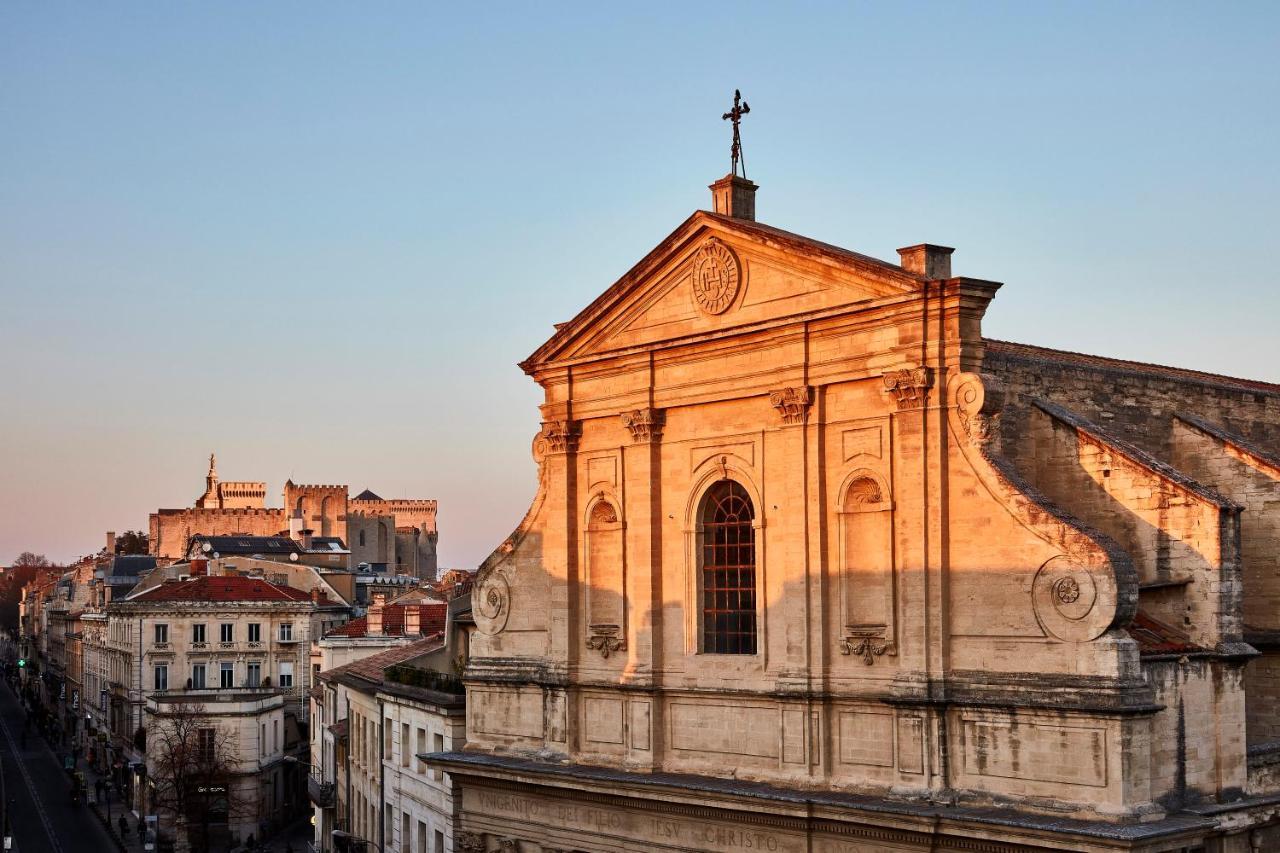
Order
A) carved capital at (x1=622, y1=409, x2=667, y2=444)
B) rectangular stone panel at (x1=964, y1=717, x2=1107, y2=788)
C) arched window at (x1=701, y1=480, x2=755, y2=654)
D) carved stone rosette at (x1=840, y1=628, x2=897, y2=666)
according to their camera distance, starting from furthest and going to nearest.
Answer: carved capital at (x1=622, y1=409, x2=667, y2=444), arched window at (x1=701, y1=480, x2=755, y2=654), carved stone rosette at (x1=840, y1=628, x2=897, y2=666), rectangular stone panel at (x1=964, y1=717, x2=1107, y2=788)

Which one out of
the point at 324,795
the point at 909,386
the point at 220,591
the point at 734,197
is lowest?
the point at 324,795

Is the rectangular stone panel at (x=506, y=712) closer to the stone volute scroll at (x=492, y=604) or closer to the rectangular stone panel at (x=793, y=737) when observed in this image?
the stone volute scroll at (x=492, y=604)

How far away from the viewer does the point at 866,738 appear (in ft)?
80.1

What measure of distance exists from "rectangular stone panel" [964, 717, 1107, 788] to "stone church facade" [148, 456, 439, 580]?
112 meters

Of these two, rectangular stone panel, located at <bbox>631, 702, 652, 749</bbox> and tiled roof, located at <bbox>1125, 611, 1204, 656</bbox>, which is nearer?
tiled roof, located at <bbox>1125, 611, 1204, 656</bbox>

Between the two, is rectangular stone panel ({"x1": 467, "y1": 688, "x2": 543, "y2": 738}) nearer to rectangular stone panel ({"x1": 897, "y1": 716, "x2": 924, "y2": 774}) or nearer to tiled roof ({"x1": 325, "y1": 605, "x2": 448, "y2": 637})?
rectangular stone panel ({"x1": 897, "y1": 716, "x2": 924, "y2": 774})

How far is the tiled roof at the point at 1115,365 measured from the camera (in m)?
27.0

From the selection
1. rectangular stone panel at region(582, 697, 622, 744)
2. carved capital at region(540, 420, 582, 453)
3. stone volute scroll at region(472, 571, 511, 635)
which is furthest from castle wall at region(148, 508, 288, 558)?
rectangular stone panel at region(582, 697, 622, 744)

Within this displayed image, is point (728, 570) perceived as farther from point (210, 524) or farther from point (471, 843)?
point (210, 524)

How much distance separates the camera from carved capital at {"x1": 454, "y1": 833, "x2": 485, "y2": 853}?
30969 millimetres

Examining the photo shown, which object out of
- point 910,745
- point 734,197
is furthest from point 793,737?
point 734,197

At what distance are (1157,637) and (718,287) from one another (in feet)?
31.5

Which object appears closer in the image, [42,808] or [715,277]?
[715,277]

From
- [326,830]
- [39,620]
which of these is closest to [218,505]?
[39,620]
